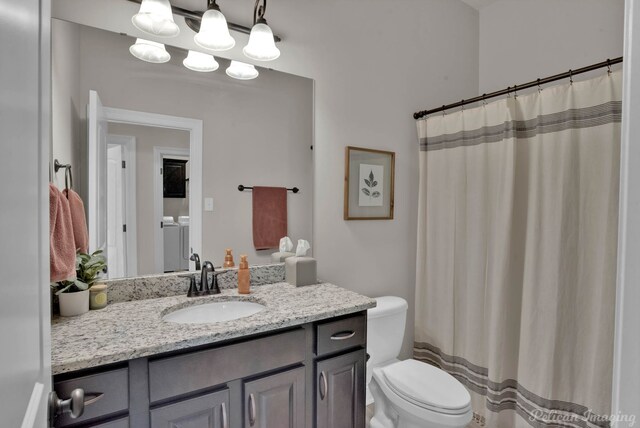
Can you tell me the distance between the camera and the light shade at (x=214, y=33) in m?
1.44

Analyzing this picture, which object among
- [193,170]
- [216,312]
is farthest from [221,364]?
[193,170]

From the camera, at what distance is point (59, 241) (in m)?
1.07

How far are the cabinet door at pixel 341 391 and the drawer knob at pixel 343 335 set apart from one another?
0.08m

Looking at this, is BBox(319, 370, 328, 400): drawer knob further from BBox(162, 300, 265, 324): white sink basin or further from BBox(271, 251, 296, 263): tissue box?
BBox(271, 251, 296, 263): tissue box

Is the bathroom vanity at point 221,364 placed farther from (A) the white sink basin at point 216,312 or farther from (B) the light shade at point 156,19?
(B) the light shade at point 156,19

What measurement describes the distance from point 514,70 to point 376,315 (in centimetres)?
201

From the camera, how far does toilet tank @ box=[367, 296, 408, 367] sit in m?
1.87

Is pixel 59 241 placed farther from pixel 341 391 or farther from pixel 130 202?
pixel 341 391

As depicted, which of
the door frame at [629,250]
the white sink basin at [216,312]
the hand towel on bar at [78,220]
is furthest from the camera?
the white sink basin at [216,312]

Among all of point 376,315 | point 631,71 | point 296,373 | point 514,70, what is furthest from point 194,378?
point 514,70

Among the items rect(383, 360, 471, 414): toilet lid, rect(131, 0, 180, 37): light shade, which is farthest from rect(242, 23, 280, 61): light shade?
rect(383, 360, 471, 414): toilet lid

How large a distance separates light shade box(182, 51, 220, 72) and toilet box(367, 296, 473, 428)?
151cm

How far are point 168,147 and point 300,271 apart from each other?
A: 866mm

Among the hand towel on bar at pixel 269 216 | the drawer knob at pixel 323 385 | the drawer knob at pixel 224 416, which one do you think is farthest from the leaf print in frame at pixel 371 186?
the drawer knob at pixel 224 416
